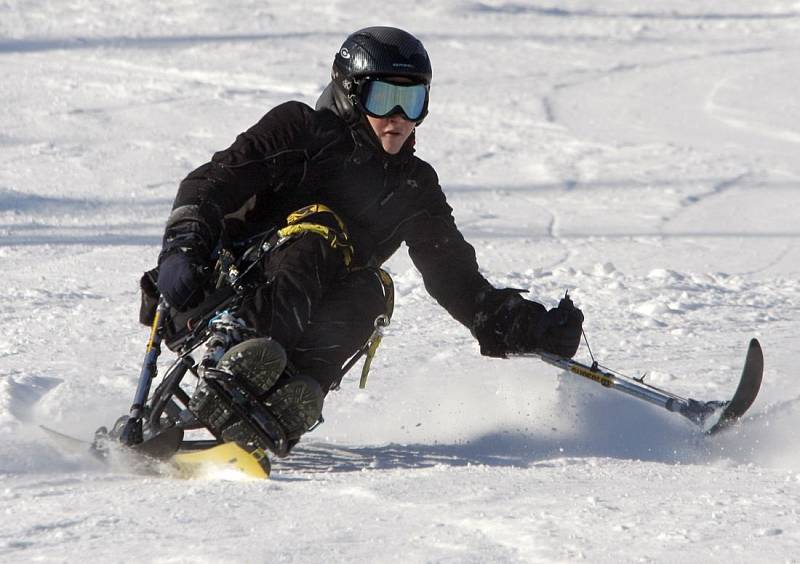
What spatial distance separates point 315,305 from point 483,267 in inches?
156

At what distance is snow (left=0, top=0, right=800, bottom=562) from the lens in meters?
3.22

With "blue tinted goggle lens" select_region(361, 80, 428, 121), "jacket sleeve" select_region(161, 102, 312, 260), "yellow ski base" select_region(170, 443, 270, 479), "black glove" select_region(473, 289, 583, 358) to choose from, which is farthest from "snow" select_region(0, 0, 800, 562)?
"blue tinted goggle lens" select_region(361, 80, 428, 121)

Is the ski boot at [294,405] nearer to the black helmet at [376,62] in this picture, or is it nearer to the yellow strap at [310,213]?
the yellow strap at [310,213]

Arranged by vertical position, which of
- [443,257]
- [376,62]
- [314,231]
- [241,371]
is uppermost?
[376,62]

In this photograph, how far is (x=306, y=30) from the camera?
1605 centimetres

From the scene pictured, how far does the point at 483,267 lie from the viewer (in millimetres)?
8195

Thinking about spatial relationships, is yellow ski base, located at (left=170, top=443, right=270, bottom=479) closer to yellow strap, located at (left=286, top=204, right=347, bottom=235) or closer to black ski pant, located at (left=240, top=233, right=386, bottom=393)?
black ski pant, located at (left=240, top=233, right=386, bottom=393)

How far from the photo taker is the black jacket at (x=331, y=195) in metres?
4.36

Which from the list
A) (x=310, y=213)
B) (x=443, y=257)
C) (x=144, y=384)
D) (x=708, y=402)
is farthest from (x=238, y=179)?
(x=708, y=402)

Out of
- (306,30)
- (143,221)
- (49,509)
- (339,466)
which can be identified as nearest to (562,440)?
(339,466)

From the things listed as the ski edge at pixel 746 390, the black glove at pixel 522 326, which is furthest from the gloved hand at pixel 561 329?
the ski edge at pixel 746 390

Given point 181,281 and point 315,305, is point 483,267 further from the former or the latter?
point 181,281

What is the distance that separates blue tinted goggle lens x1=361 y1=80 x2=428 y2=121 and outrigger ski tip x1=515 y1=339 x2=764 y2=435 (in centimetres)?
115

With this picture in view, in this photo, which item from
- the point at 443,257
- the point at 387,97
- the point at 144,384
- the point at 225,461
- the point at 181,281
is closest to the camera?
the point at 225,461
